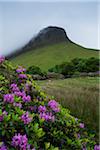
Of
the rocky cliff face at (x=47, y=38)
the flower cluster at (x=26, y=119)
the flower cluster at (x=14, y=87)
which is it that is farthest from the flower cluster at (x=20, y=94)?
the rocky cliff face at (x=47, y=38)

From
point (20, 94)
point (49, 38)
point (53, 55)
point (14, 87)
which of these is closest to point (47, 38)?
point (49, 38)

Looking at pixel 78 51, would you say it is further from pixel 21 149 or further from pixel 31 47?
pixel 21 149

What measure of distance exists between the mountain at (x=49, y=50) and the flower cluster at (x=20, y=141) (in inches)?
1545

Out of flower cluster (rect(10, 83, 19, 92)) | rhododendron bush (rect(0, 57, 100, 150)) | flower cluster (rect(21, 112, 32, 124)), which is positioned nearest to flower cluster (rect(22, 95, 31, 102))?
rhododendron bush (rect(0, 57, 100, 150))

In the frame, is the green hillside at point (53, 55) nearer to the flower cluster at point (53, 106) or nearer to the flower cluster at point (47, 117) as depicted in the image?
the flower cluster at point (53, 106)

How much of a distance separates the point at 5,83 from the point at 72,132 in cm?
101

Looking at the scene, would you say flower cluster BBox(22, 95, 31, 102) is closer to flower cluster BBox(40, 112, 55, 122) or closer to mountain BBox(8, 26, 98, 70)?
flower cluster BBox(40, 112, 55, 122)

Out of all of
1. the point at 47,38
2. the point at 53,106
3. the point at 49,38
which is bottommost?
the point at 49,38

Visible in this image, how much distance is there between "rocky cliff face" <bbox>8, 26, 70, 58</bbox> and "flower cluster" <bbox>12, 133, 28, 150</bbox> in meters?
41.2

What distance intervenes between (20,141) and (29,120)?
1.20 feet

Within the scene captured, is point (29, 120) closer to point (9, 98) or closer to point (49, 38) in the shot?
point (9, 98)

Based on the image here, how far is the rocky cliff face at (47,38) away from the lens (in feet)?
152

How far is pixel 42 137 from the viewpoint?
3.82 metres

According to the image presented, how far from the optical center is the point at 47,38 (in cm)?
5406
